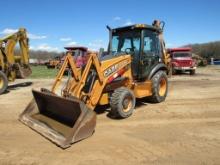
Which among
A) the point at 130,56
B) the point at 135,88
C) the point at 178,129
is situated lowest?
the point at 178,129

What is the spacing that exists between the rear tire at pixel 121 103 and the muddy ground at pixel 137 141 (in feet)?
0.62

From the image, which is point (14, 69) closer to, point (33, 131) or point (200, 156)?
point (33, 131)

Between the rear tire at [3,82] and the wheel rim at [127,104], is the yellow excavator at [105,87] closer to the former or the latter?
the wheel rim at [127,104]

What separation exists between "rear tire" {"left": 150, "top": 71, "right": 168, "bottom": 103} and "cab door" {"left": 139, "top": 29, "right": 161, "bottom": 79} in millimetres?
303

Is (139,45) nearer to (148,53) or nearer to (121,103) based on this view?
(148,53)

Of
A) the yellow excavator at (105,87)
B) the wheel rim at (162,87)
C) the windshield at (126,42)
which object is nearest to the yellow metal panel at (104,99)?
the yellow excavator at (105,87)

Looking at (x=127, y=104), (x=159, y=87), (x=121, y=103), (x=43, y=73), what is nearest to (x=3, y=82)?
(x=159, y=87)

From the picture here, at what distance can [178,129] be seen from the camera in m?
6.87

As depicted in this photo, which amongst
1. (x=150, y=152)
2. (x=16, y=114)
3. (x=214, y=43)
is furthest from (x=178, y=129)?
(x=214, y=43)

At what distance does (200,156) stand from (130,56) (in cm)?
425

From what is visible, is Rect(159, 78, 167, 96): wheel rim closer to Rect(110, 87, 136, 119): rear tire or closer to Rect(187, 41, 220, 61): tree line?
Rect(110, 87, 136, 119): rear tire

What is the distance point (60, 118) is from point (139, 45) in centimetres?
330

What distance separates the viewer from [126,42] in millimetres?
9266

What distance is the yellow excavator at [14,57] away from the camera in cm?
1386
